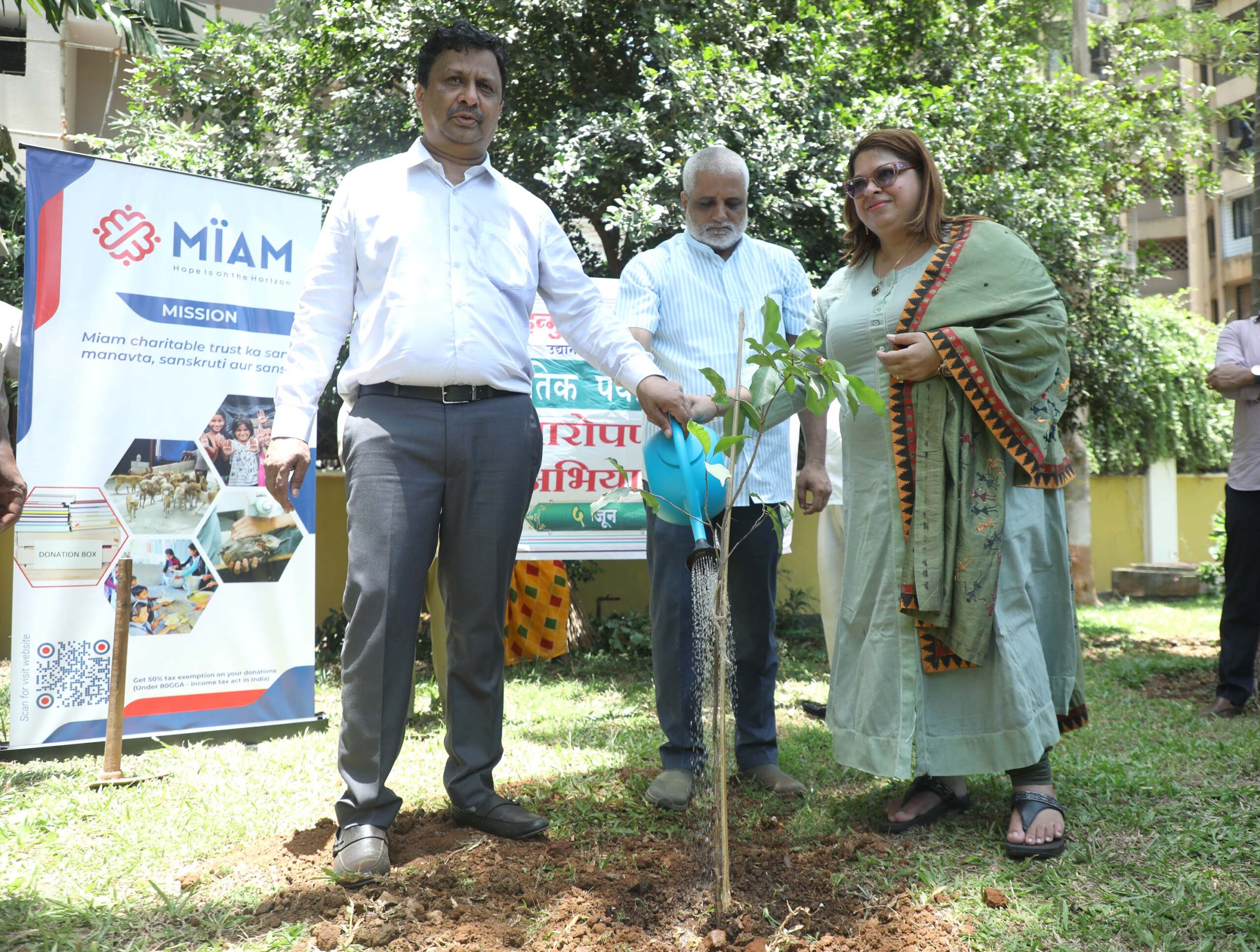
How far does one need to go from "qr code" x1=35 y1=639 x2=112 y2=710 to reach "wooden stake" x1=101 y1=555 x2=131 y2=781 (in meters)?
0.33

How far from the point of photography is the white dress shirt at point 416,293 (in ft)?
8.71

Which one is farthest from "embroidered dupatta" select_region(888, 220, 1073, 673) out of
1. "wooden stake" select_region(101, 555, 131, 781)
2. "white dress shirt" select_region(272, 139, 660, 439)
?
"wooden stake" select_region(101, 555, 131, 781)

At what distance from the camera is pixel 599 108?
21.4 ft

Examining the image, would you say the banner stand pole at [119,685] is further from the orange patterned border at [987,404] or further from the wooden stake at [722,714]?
the orange patterned border at [987,404]

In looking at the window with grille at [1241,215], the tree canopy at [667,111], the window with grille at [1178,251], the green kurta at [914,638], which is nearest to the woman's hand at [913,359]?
the green kurta at [914,638]

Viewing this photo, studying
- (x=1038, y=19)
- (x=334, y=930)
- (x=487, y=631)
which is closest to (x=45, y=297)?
(x=487, y=631)

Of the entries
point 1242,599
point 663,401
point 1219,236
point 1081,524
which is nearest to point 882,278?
point 663,401

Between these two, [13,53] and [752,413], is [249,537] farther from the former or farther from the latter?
[13,53]

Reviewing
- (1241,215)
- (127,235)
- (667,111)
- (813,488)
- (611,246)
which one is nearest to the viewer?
(813,488)

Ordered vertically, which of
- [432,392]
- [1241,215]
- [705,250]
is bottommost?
[432,392]

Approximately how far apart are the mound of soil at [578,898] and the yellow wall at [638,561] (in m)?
0.76

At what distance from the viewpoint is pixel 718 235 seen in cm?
345

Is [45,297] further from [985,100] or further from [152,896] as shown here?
[985,100]

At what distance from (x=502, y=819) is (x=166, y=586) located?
2085mm
